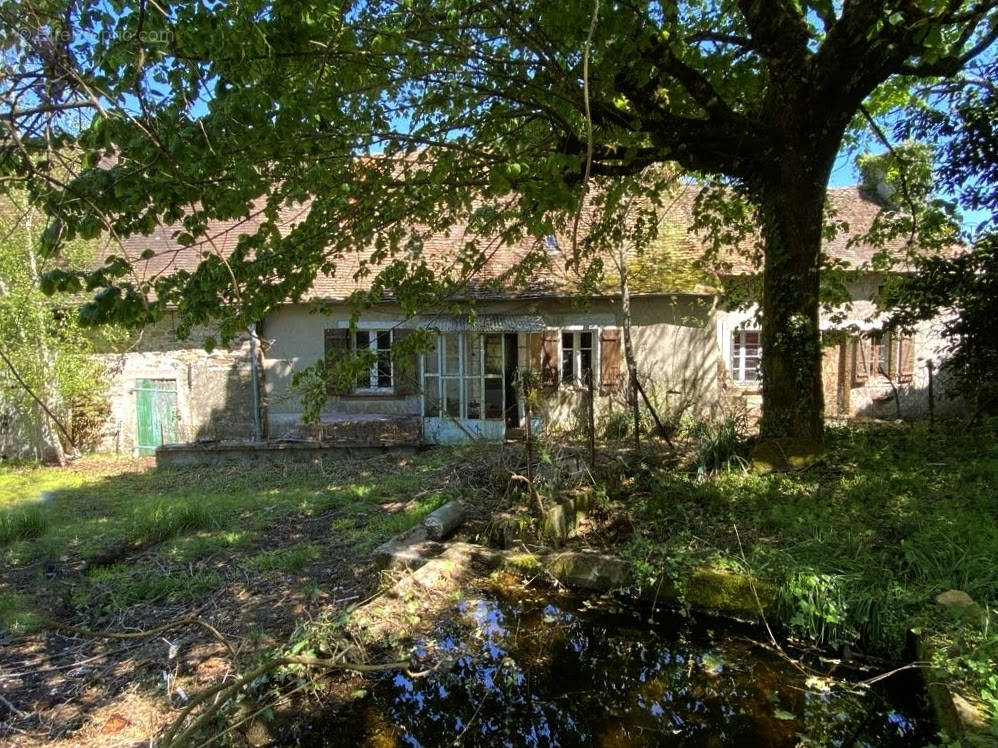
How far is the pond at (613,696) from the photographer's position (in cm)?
307

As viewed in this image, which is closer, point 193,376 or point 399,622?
point 399,622

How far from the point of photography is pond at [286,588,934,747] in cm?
307

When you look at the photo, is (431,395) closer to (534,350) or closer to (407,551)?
(534,350)

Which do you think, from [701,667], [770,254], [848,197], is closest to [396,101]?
[770,254]

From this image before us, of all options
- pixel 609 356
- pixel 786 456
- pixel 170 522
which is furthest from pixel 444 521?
pixel 609 356

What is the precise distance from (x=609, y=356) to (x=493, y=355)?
8.03 ft

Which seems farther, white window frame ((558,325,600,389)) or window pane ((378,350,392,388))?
window pane ((378,350,392,388))

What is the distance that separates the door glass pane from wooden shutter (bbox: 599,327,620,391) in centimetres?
295

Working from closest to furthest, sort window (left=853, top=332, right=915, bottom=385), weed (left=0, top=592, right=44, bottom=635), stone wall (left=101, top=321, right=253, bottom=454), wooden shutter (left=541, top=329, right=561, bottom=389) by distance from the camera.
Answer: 1. weed (left=0, top=592, right=44, bottom=635)
2. wooden shutter (left=541, top=329, right=561, bottom=389)
3. stone wall (left=101, top=321, right=253, bottom=454)
4. window (left=853, top=332, right=915, bottom=385)

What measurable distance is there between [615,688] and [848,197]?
15.9 metres

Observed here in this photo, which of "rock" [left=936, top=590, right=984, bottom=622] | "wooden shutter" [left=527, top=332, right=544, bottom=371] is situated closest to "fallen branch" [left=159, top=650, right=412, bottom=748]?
"rock" [left=936, top=590, right=984, bottom=622]

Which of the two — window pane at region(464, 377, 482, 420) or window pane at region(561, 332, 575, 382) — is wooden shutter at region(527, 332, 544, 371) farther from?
window pane at region(464, 377, 482, 420)

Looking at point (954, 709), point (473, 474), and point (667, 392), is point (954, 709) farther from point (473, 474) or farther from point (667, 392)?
point (667, 392)

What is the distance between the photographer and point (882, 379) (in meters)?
12.6
